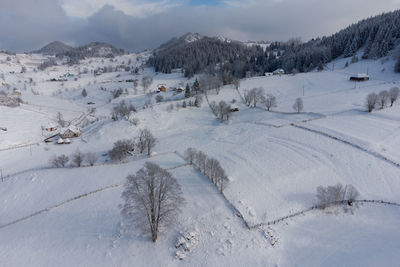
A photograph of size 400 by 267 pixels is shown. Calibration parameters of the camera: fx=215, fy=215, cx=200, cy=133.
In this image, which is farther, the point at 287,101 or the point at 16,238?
the point at 287,101

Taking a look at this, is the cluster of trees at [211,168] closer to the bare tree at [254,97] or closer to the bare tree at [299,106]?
the bare tree at [299,106]

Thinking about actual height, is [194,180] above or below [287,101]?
below

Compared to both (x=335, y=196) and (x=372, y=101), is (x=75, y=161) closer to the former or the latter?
(x=335, y=196)

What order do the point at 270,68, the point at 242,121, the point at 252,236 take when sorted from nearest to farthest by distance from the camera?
the point at 252,236
the point at 242,121
the point at 270,68

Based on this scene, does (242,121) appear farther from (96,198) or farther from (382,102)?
(96,198)

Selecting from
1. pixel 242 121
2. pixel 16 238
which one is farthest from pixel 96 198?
pixel 242 121

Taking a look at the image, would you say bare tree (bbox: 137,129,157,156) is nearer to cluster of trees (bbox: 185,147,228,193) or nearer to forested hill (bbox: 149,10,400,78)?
cluster of trees (bbox: 185,147,228,193)

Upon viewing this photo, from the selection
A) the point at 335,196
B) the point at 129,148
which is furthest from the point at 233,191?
the point at 129,148
